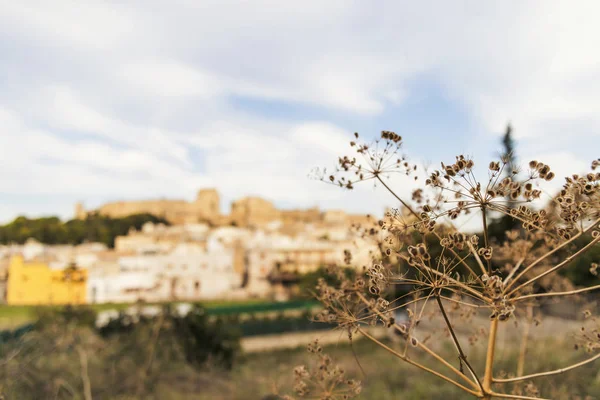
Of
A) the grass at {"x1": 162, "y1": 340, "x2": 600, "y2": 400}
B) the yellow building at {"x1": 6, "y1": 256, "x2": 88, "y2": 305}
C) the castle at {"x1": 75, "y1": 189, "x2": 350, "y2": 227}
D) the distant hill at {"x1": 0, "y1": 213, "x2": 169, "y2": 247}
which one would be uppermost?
the castle at {"x1": 75, "y1": 189, "x2": 350, "y2": 227}

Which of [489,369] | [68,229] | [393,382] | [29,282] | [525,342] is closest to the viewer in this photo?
[489,369]

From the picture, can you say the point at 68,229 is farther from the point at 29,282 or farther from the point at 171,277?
the point at 171,277

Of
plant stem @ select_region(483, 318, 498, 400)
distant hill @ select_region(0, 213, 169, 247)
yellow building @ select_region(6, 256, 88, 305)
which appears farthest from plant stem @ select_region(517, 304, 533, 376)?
distant hill @ select_region(0, 213, 169, 247)

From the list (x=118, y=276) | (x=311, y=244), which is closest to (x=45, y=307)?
(x=118, y=276)

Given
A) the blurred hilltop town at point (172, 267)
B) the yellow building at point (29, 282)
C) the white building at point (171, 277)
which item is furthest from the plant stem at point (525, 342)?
the yellow building at point (29, 282)

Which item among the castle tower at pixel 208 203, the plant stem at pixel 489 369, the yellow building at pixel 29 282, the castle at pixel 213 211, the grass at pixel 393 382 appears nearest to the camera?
the plant stem at pixel 489 369

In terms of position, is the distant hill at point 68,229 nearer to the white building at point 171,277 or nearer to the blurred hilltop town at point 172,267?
the blurred hilltop town at point 172,267

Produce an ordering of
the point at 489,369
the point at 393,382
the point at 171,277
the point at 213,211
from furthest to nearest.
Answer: the point at 213,211 → the point at 171,277 → the point at 393,382 → the point at 489,369

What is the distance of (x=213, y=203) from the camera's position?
469 ft

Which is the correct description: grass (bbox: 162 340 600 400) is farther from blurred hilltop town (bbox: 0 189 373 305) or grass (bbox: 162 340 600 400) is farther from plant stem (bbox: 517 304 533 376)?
blurred hilltop town (bbox: 0 189 373 305)

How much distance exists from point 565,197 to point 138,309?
15584 millimetres

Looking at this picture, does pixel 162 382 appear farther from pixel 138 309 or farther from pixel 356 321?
pixel 356 321

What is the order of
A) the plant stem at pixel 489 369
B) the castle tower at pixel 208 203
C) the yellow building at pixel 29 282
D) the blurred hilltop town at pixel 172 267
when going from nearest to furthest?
the plant stem at pixel 489 369 → the yellow building at pixel 29 282 → the blurred hilltop town at pixel 172 267 → the castle tower at pixel 208 203

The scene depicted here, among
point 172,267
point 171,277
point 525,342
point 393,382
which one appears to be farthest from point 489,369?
point 172,267
